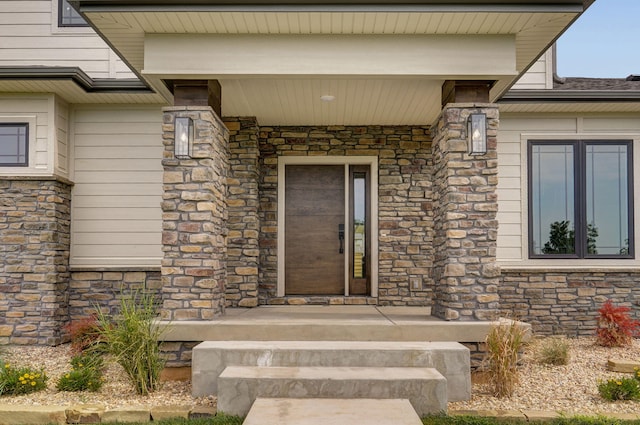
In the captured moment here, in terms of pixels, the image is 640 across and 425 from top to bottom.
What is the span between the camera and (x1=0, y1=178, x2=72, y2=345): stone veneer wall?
Result: 287 inches

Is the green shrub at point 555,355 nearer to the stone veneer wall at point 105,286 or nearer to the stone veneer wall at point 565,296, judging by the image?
the stone veneer wall at point 565,296

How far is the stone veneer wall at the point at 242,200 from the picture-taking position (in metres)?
7.72

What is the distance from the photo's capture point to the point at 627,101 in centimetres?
770

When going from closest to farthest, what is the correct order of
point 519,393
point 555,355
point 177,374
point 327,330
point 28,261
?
point 519,393 < point 177,374 < point 327,330 < point 555,355 < point 28,261

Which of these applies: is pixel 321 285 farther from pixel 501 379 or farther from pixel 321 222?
pixel 501 379

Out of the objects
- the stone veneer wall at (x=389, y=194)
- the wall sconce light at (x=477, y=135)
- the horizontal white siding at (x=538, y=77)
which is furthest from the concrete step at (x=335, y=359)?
the horizontal white siding at (x=538, y=77)

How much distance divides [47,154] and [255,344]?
4.04 m

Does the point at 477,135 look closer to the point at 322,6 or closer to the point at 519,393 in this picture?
the point at 322,6

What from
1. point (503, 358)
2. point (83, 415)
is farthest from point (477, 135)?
point (83, 415)

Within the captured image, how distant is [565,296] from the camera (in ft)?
26.2

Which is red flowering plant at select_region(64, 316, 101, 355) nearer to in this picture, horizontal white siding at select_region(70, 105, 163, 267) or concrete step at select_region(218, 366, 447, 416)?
horizontal white siding at select_region(70, 105, 163, 267)

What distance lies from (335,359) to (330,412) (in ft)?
3.00

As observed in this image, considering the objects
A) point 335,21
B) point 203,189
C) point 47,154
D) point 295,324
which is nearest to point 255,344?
point 295,324

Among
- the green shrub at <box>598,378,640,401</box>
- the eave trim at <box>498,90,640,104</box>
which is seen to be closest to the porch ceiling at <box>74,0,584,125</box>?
the eave trim at <box>498,90,640,104</box>
